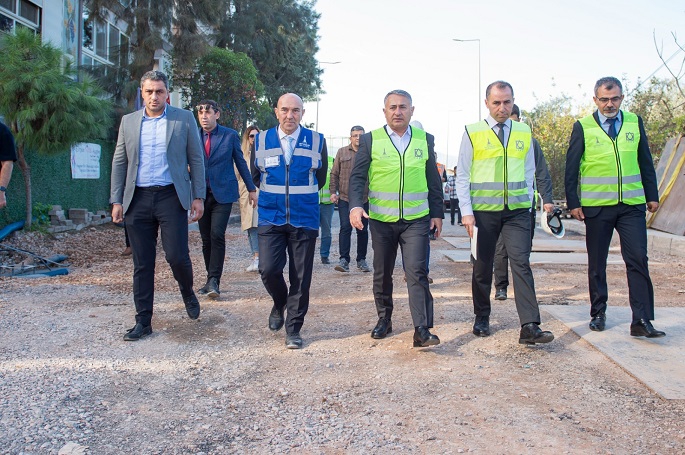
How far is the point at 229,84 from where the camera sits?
25.6 meters

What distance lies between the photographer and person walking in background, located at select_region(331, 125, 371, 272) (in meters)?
9.55

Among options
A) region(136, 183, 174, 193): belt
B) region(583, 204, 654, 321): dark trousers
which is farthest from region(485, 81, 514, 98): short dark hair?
region(136, 183, 174, 193): belt

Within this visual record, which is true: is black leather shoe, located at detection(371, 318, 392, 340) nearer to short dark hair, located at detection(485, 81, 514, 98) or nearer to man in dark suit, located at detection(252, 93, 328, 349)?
man in dark suit, located at detection(252, 93, 328, 349)

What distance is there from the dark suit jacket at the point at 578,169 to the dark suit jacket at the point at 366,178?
1.16 m

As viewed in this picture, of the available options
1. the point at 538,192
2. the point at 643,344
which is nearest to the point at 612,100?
the point at 538,192

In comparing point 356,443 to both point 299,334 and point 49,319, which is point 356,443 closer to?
point 299,334

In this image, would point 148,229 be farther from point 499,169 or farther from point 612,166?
point 612,166

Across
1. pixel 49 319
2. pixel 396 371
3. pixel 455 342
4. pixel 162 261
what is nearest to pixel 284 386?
pixel 396 371

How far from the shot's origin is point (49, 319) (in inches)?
238

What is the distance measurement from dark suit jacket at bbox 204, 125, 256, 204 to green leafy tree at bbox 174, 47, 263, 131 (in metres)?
18.1

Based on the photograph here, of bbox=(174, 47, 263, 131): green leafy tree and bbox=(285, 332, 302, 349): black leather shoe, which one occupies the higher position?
bbox=(174, 47, 263, 131): green leafy tree

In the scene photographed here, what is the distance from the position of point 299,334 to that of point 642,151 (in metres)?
3.06

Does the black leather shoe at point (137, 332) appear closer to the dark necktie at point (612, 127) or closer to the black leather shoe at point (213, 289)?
the black leather shoe at point (213, 289)

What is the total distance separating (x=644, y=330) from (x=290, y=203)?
2.80m
